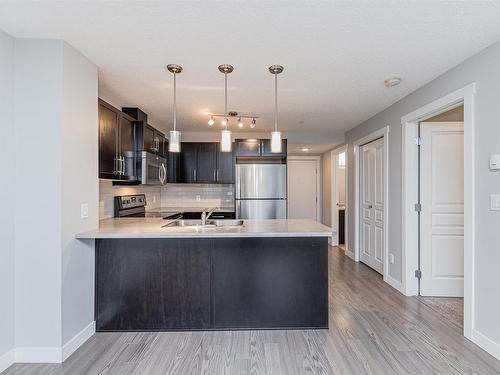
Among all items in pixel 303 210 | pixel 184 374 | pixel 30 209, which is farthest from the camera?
pixel 303 210

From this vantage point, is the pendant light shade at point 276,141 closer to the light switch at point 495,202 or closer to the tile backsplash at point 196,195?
the light switch at point 495,202

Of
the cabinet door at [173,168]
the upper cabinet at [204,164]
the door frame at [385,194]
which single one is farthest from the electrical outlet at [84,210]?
the door frame at [385,194]

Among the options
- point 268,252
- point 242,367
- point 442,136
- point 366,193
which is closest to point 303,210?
point 366,193

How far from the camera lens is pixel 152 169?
12.6 ft

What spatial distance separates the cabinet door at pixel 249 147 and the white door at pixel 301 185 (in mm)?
2194

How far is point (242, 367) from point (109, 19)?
2.45 m

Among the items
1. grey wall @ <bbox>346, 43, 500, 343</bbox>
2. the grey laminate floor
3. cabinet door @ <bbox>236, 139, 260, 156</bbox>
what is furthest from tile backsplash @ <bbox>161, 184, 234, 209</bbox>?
grey wall @ <bbox>346, 43, 500, 343</bbox>

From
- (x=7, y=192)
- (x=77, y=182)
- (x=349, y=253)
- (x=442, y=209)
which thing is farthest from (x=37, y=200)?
(x=349, y=253)

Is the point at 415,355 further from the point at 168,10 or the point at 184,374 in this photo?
the point at 168,10

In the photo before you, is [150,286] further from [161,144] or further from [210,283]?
[161,144]

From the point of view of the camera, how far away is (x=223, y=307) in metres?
2.56

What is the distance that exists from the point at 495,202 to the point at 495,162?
291mm

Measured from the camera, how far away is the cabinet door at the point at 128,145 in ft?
10.7

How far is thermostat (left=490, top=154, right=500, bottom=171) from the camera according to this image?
2.12m
